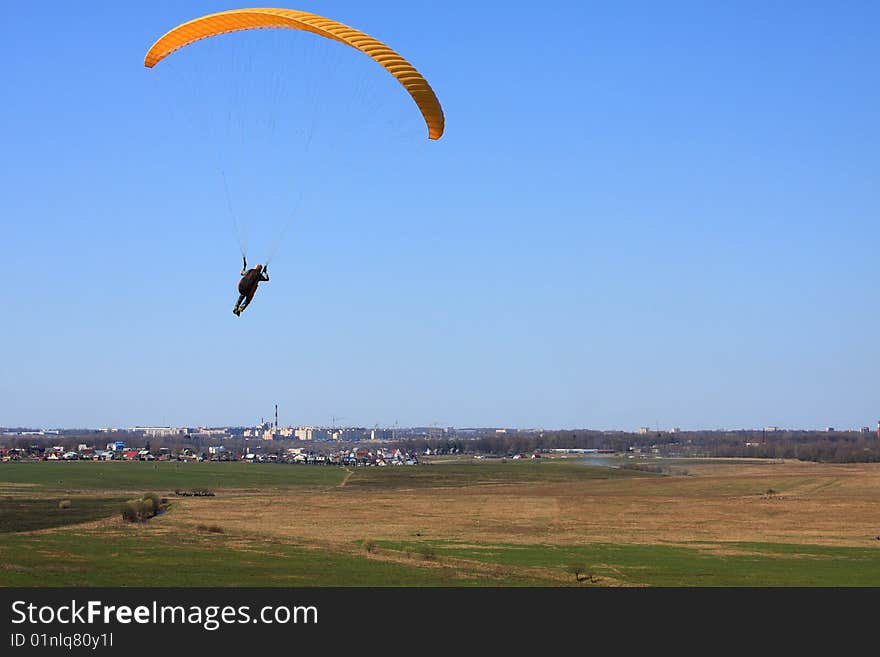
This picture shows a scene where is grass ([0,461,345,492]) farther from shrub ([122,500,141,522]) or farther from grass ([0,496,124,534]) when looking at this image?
shrub ([122,500,141,522])

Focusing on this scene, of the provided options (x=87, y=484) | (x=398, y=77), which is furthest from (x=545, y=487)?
(x=398, y=77)

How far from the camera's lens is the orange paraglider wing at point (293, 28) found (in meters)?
26.2

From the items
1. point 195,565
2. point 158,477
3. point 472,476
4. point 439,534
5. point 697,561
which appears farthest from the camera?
point 472,476

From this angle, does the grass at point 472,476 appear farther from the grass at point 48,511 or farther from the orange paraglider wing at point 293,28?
the orange paraglider wing at point 293,28

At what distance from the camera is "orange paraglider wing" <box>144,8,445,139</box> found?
1033 inches

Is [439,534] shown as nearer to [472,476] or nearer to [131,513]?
[131,513]

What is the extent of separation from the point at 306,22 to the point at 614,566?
2116 cm

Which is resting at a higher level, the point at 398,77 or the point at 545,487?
the point at 398,77

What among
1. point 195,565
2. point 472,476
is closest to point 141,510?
point 195,565

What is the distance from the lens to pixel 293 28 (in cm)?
2661

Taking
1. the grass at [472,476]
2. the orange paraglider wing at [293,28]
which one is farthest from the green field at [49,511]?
the grass at [472,476]
